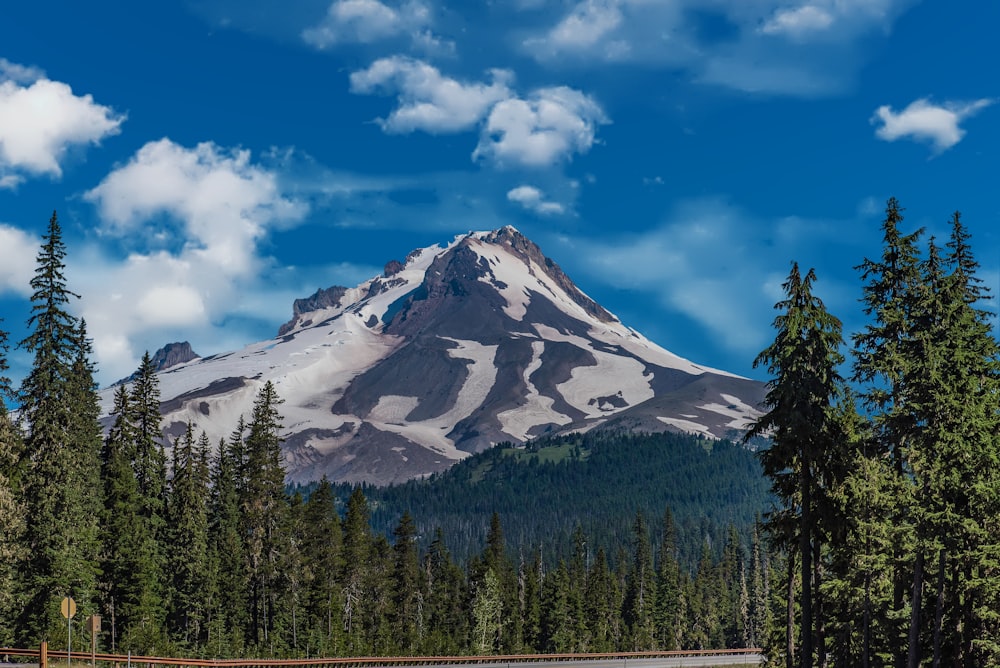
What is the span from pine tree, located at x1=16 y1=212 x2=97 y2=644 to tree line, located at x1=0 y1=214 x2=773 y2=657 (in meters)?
0.07

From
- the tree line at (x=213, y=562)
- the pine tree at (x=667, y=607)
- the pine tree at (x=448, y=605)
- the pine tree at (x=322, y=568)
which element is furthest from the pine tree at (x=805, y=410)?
the pine tree at (x=667, y=607)

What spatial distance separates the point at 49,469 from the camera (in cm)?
4475

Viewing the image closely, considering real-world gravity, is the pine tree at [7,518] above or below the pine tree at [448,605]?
above

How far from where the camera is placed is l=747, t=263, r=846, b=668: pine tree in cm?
3416

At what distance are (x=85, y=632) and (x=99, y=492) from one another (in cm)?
1064

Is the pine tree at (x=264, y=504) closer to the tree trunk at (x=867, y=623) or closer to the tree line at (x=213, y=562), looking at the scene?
the tree line at (x=213, y=562)

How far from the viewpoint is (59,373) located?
4647 cm

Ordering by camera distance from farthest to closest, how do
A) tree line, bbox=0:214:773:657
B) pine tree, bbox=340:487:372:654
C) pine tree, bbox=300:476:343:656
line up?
pine tree, bbox=340:487:372:654
pine tree, bbox=300:476:343:656
tree line, bbox=0:214:773:657

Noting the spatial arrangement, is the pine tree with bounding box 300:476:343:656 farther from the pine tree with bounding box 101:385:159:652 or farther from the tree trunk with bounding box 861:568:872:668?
the tree trunk with bounding box 861:568:872:668

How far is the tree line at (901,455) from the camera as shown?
30.3m

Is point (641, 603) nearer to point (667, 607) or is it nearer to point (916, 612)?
point (667, 607)

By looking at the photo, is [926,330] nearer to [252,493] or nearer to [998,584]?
[998,584]

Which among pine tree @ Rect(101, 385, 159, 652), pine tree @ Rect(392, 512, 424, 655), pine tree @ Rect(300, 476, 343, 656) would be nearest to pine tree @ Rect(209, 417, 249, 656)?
pine tree @ Rect(300, 476, 343, 656)

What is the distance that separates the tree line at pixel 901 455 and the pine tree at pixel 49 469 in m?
31.4
